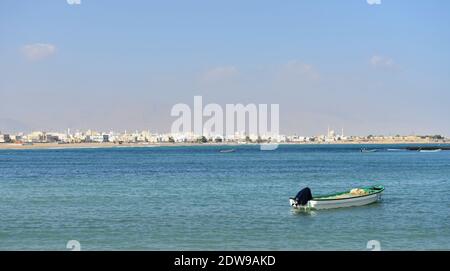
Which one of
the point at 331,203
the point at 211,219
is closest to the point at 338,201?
the point at 331,203

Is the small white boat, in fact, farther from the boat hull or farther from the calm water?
the calm water

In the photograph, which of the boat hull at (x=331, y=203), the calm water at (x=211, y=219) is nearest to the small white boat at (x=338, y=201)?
the boat hull at (x=331, y=203)

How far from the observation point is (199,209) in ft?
87.9

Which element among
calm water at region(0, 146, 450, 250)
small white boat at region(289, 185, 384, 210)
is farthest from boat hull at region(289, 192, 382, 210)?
calm water at region(0, 146, 450, 250)

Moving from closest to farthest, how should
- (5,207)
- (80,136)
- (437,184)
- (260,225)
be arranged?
(260,225), (5,207), (437,184), (80,136)

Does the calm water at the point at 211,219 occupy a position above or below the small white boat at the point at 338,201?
below

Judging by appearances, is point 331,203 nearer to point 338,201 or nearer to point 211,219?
point 338,201

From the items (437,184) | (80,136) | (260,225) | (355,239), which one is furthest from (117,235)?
(80,136)

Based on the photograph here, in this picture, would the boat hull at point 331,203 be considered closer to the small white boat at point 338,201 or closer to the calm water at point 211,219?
the small white boat at point 338,201

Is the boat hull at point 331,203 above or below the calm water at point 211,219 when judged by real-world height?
above

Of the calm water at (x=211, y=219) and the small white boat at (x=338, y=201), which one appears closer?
the calm water at (x=211, y=219)
